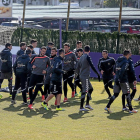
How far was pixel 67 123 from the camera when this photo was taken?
10.3m

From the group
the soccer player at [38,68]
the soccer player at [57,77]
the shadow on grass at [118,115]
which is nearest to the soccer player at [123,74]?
the shadow on grass at [118,115]

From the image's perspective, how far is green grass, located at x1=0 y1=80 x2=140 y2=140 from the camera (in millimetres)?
8920

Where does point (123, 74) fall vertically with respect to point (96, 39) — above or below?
below

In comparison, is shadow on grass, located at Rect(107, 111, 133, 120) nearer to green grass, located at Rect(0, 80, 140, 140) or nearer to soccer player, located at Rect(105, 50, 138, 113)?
green grass, located at Rect(0, 80, 140, 140)

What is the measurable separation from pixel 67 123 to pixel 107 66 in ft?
15.0

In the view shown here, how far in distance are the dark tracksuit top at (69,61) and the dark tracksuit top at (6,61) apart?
205 cm

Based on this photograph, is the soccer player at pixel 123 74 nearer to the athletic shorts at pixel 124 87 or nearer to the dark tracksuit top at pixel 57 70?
the athletic shorts at pixel 124 87

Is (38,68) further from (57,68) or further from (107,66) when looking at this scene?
(107,66)

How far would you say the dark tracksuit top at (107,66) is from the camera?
14.3 metres

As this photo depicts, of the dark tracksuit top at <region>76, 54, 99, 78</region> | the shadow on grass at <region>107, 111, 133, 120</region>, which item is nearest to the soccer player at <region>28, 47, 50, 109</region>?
the dark tracksuit top at <region>76, 54, 99, 78</region>

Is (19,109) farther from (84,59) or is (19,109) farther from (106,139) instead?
(106,139)

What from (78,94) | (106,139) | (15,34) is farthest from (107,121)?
(15,34)

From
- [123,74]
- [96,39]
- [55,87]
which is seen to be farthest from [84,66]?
[96,39]

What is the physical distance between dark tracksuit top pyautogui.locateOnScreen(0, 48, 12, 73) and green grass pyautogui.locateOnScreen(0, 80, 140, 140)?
150cm
